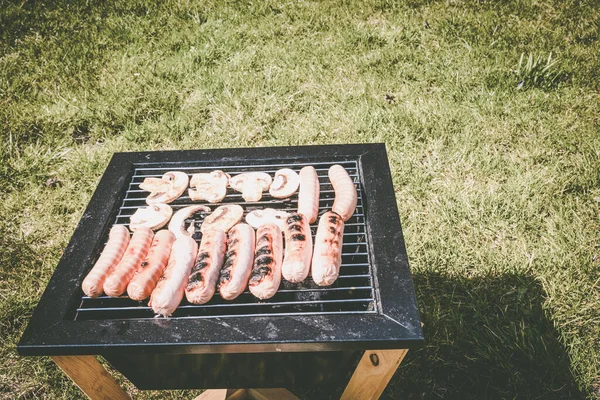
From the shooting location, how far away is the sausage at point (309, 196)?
7.57 ft

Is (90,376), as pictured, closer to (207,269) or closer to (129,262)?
(129,262)

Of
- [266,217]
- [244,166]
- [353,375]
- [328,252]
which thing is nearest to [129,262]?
[266,217]

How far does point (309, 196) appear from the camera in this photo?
2324mm

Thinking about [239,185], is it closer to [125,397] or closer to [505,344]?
[125,397]

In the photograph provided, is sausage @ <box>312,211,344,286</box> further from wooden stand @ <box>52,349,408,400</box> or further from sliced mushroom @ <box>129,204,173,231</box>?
sliced mushroom @ <box>129,204,173,231</box>

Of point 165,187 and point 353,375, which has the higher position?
point 165,187

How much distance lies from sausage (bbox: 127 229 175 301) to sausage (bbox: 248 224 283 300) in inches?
19.4

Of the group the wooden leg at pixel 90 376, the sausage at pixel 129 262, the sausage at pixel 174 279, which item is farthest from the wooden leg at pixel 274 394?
Answer: the sausage at pixel 129 262

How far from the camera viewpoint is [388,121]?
196 inches

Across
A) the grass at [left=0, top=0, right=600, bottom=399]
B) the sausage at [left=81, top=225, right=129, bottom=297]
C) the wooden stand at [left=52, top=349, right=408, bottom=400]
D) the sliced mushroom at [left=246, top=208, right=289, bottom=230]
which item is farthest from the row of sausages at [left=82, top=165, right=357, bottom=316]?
the grass at [left=0, top=0, right=600, bottom=399]

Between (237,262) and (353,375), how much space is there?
916mm

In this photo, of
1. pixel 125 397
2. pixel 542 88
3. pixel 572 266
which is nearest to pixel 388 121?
pixel 542 88

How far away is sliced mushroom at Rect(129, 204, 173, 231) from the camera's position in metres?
2.33

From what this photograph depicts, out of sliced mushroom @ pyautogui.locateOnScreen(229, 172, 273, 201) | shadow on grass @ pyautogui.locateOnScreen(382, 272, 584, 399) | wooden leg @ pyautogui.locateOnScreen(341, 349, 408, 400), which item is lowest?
shadow on grass @ pyautogui.locateOnScreen(382, 272, 584, 399)
